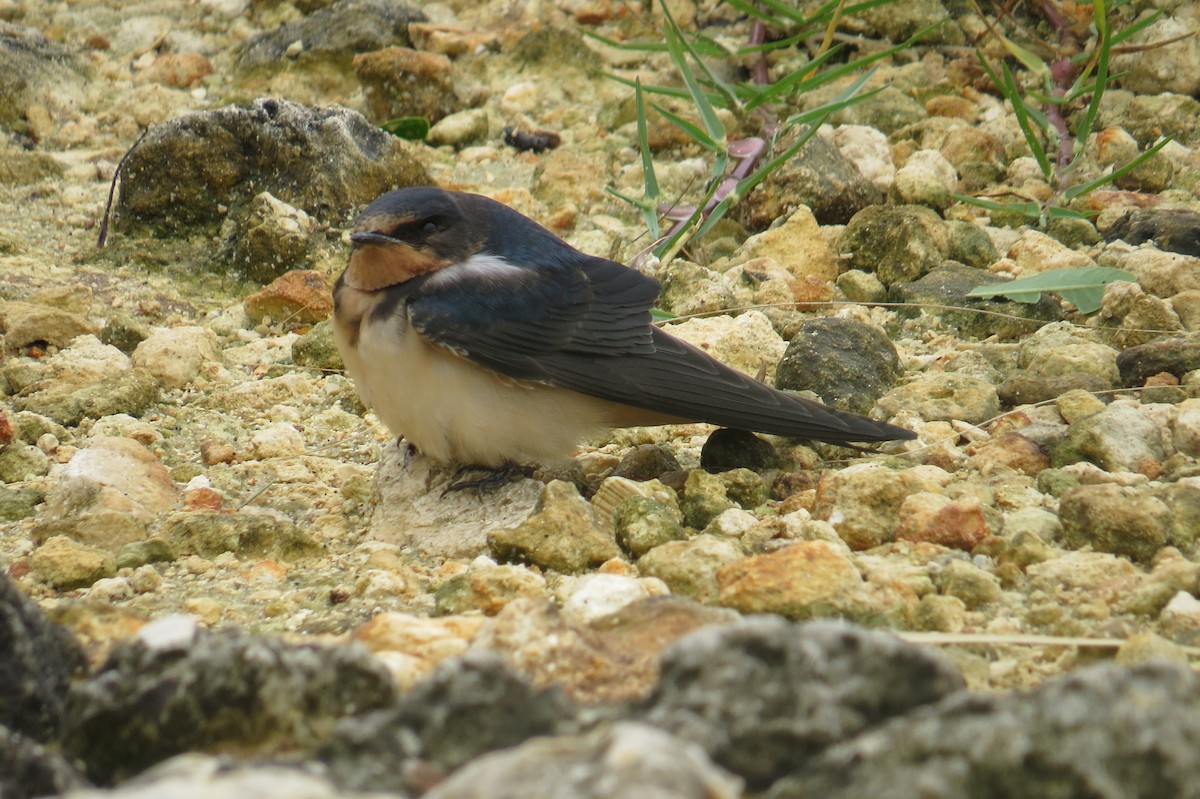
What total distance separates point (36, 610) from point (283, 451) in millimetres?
1821

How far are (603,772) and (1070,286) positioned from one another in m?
3.10

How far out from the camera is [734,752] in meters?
1.30

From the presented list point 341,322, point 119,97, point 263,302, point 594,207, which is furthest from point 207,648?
point 119,97

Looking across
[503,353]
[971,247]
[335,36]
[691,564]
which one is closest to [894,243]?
[971,247]

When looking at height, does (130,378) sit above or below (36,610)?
below

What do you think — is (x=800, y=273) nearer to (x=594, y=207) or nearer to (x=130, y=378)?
(x=594, y=207)

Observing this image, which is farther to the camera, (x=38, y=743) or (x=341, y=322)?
(x=341, y=322)

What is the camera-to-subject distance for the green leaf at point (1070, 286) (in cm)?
381

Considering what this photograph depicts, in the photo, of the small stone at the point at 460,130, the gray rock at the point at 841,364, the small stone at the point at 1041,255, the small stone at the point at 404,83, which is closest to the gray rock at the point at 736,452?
the gray rock at the point at 841,364

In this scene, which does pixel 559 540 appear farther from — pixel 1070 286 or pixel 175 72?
pixel 175 72

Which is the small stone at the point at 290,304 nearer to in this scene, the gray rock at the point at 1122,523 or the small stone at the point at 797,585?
the small stone at the point at 797,585

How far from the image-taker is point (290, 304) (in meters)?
4.27

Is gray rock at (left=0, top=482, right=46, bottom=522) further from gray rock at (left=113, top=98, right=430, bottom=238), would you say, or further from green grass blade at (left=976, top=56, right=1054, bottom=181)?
green grass blade at (left=976, top=56, right=1054, bottom=181)

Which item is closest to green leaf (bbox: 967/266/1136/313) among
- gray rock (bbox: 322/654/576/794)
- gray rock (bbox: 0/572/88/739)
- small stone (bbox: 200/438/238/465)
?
small stone (bbox: 200/438/238/465)
